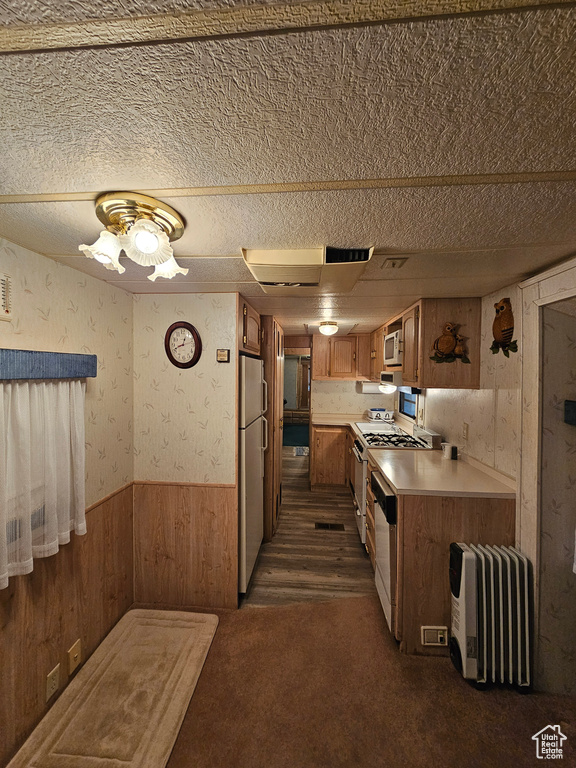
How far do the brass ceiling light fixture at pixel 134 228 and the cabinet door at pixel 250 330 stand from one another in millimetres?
1230

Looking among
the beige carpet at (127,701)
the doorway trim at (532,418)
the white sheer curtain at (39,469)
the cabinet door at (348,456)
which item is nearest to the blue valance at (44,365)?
the white sheer curtain at (39,469)

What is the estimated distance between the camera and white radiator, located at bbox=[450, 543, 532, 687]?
163 centimetres

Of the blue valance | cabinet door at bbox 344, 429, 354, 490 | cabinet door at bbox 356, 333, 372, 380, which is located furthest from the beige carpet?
cabinet door at bbox 356, 333, 372, 380

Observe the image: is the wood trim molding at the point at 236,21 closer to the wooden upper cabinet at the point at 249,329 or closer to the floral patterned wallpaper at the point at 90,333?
the floral patterned wallpaper at the point at 90,333

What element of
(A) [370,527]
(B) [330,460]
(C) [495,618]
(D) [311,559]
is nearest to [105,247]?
(C) [495,618]

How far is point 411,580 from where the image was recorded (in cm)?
187

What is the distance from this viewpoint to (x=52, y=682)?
4.90 ft

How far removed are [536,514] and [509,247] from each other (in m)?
1.39

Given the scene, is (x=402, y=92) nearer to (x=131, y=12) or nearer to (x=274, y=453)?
(x=131, y=12)

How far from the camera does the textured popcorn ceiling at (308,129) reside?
500 millimetres

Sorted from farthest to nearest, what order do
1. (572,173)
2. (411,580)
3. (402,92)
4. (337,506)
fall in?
(337,506), (411,580), (572,173), (402,92)

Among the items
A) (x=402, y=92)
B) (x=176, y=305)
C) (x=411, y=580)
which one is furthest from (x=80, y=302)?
(x=411, y=580)

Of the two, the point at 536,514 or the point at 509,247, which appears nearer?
the point at 509,247

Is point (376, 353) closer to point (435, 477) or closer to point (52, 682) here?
point (435, 477)
